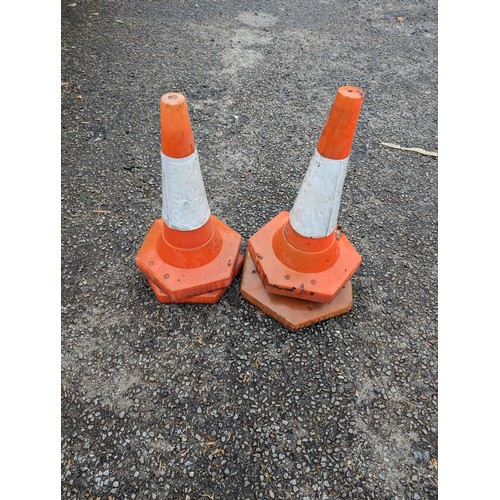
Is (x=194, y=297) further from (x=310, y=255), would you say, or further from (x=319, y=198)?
(x=319, y=198)

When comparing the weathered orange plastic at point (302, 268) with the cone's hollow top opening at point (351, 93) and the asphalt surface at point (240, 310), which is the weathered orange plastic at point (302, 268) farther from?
the cone's hollow top opening at point (351, 93)

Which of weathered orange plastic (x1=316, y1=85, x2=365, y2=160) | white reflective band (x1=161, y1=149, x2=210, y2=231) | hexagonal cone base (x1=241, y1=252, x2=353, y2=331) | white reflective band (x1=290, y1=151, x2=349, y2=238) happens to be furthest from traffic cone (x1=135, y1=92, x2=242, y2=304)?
weathered orange plastic (x1=316, y1=85, x2=365, y2=160)

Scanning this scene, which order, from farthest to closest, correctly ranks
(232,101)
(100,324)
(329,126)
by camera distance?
(232,101) < (100,324) < (329,126)

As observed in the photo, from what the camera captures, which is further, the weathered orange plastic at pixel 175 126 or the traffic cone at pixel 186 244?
the traffic cone at pixel 186 244

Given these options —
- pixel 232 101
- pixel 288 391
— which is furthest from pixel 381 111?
pixel 288 391

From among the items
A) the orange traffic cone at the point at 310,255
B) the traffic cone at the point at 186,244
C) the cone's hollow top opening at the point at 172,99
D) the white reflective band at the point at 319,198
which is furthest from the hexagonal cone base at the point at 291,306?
the cone's hollow top opening at the point at 172,99

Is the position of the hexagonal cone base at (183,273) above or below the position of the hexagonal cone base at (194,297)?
above

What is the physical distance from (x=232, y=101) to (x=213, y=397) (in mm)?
3055

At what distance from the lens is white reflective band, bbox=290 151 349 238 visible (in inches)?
75.3

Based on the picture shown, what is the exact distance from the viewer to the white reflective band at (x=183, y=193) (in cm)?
194

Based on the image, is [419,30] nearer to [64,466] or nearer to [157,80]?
[157,80]

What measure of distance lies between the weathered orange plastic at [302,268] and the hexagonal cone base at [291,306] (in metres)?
0.07

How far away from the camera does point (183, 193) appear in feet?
6.64

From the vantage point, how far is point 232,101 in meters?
4.06
